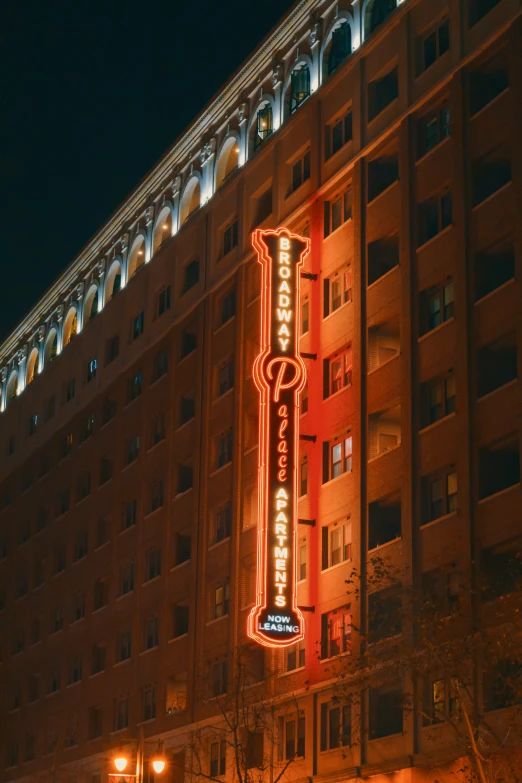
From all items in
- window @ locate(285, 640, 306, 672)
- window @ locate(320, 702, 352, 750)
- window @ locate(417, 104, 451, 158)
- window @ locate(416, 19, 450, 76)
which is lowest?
window @ locate(320, 702, 352, 750)

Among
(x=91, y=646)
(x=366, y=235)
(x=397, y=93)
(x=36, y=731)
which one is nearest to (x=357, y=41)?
(x=397, y=93)

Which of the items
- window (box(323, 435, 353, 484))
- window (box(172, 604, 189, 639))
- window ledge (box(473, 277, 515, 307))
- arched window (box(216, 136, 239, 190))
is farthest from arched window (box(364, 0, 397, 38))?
window (box(172, 604, 189, 639))

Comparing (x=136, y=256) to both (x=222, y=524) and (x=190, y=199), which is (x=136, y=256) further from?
(x=222, y=524)

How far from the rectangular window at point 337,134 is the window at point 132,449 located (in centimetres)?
2201

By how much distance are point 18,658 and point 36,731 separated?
703 centimetres

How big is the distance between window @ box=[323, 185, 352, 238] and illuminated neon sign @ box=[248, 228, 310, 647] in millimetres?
1458

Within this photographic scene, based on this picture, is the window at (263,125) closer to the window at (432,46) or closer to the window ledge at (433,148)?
the window at (432,46)

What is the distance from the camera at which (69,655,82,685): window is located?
78.3 meters

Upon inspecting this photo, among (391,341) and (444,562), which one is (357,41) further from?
(444,562)

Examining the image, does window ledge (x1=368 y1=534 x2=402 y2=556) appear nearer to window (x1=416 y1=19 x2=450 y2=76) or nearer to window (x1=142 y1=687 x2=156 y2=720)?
window (x1=416 y1=19 x2=450 y2=76)

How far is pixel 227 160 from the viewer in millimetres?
73000

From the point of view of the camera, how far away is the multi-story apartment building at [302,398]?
49.7m

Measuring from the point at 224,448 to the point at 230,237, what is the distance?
441 inches

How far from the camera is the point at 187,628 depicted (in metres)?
67.3
